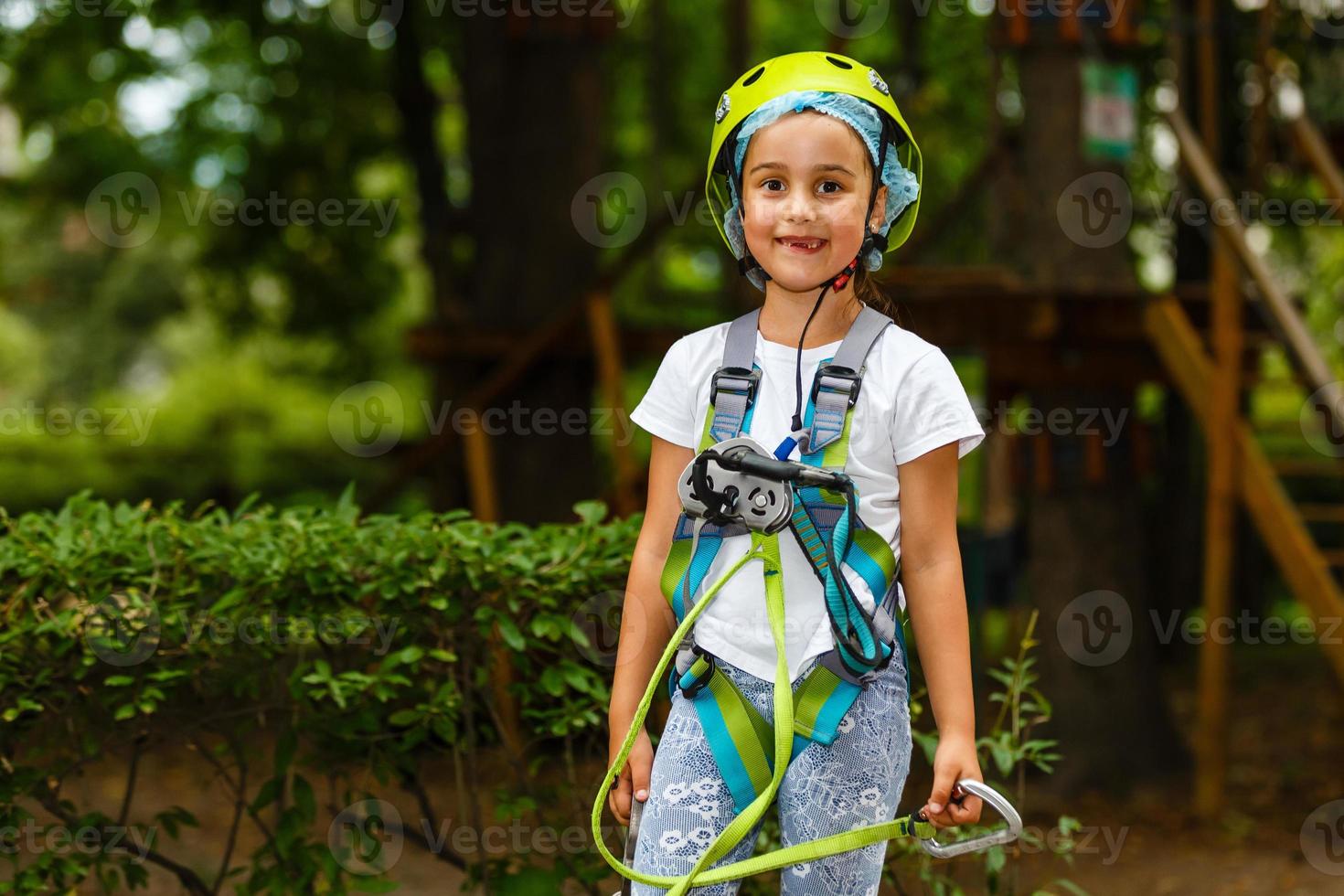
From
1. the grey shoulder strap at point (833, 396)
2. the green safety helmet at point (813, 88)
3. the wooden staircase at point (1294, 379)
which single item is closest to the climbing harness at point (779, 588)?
the grey shoulder strap at point (833, 396)

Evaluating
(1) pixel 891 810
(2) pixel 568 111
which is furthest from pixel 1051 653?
(1) pixel 891 810

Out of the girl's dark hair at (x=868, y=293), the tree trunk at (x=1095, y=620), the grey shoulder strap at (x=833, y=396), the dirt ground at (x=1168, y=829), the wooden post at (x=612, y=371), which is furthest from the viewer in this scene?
the tree trunk at (x=1095, y=620)

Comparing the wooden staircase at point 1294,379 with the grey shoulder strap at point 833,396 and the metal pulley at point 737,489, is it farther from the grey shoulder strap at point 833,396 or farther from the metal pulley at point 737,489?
the metal pulley at point 737,489

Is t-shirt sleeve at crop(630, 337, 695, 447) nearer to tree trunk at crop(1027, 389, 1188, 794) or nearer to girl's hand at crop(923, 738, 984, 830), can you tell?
girl's hand at crop(923, 738, 984, 830)

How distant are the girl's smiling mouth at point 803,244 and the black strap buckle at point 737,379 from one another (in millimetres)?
205

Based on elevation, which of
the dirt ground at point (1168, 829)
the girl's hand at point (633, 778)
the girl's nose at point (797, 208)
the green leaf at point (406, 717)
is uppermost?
the girl's nose at point (797, 208)

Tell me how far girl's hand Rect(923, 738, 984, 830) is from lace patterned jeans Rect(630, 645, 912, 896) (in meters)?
0.12

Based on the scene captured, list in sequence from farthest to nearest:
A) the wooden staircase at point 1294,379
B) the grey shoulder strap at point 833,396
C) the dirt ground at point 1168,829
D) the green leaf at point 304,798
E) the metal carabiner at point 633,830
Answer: the wooden staircase at point 1294,379 < the dirt ground at point 1168,829 < the green leaf at point 304,798 < the metal carabiner at point 633,830 < the grey shoulder strap at point 833,396

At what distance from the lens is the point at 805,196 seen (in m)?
2.32

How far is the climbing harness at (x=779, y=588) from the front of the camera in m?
2.22

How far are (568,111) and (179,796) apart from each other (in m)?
4.51

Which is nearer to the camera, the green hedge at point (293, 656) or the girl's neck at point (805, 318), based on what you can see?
the girl's neck at point (805, 318)

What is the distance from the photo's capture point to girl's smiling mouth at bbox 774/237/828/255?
2.34 metres

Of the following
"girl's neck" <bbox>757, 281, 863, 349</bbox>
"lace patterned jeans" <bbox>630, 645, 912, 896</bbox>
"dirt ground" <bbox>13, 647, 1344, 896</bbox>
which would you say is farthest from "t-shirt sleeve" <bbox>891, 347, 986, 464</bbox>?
"dirt ground" <bbox>13, 647, 1344, 896</bbox>
